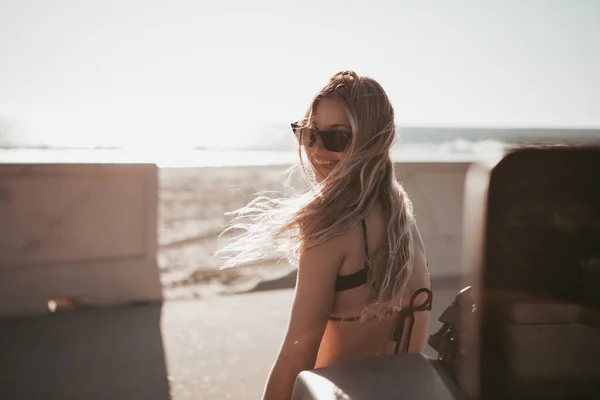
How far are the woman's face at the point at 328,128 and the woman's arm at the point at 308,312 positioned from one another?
0.41 metres

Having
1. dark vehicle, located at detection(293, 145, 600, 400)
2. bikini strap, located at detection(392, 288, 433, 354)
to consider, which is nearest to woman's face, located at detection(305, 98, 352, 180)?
bikini strap, located at detection(392, 288, 433, 354)

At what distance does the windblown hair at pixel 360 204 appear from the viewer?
1983 mm

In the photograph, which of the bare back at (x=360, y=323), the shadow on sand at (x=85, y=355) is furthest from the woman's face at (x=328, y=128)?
the shadow on sand at (x=85, y=355)

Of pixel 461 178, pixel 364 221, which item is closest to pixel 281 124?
pixel 461 178

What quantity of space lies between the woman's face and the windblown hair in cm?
3

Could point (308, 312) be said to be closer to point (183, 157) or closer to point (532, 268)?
point (532, 268)

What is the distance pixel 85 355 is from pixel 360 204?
3.57m

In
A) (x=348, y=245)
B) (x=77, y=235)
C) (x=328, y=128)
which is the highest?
(x=328, y=128)

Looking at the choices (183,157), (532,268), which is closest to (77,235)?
(532,268)

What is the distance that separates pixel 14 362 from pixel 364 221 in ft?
12.2

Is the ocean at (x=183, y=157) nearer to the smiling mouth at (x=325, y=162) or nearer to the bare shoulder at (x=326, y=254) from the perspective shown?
the smiling mouth at (x=325, y=162)

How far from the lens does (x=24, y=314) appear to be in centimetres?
584

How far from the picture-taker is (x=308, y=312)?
6.29 feet

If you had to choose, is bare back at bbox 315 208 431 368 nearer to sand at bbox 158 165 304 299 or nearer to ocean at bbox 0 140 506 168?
sand at bbox 158 165 304 299
